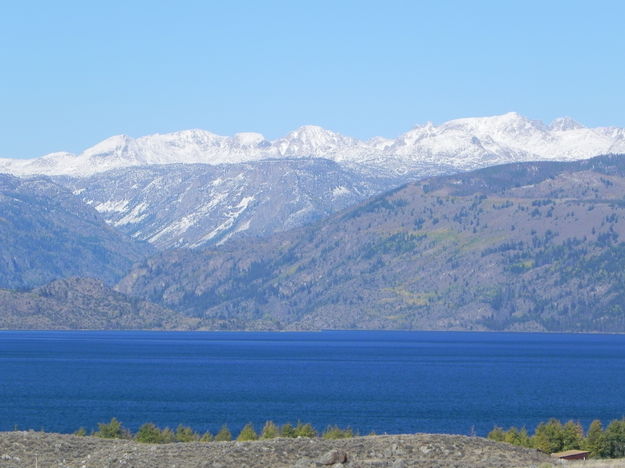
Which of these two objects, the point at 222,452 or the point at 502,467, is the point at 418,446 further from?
the point at 222,452

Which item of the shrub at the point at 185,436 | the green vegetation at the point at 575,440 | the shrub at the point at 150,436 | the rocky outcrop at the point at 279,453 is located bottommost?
the green vegetation at the point at 575,440

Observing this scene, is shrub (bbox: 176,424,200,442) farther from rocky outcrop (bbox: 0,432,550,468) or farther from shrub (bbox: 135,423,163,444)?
rocky outcrop (bbox: 0,432,550,468)

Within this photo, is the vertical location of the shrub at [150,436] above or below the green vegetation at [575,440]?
A: above

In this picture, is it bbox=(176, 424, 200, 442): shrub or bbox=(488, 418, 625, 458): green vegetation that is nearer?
bbox=(488, 418, 625, 458): green vegetation

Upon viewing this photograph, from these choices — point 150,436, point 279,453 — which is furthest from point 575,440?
point 279,453

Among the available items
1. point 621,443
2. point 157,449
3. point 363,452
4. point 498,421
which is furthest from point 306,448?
point 498,421

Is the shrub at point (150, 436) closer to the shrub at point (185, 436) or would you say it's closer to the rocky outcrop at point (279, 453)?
the shrub at point (185, 436)

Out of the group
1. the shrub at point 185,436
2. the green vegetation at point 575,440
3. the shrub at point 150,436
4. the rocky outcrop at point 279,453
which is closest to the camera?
the rocky outcrop at point 279,453

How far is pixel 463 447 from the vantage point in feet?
307

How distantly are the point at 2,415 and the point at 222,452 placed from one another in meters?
111

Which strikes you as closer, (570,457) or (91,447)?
(91,447)

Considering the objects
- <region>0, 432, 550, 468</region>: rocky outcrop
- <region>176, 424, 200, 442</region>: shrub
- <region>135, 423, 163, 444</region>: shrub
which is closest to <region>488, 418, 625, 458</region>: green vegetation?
<region>0, 432, 550, 468</region>: rocky outcrop

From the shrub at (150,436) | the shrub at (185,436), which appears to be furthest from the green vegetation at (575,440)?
the shrub at (150,436)

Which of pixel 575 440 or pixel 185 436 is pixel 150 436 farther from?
pixel 575 440
